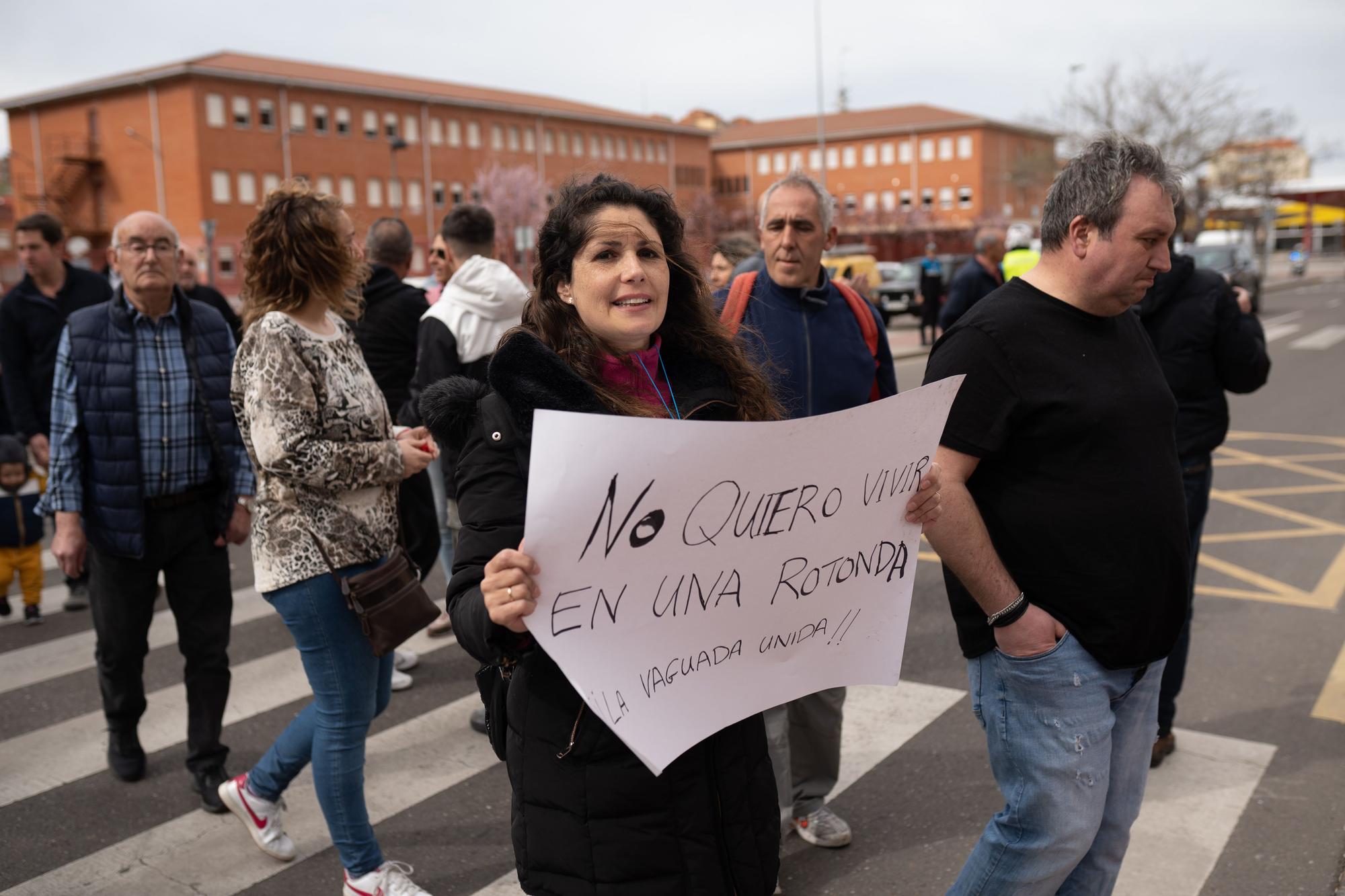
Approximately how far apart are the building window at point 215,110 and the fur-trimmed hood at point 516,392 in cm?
5989

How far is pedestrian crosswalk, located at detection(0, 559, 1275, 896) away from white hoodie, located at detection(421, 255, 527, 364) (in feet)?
5.24

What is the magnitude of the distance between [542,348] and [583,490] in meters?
0.31

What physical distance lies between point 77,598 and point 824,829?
16.8 ft

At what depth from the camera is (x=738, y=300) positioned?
355 centimetres

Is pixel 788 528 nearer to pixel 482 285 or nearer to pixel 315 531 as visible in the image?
pixel 315 531

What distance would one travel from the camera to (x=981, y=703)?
249cm

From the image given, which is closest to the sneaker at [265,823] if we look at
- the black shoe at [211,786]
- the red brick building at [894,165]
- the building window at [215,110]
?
the black shoe at [211,786]

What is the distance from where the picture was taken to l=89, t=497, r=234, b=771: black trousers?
13.0ft

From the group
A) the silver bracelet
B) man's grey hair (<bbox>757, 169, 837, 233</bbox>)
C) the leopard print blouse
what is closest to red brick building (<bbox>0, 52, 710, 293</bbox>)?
man's grey hair (<bbox>757, 169, 837, 233</bbox>)

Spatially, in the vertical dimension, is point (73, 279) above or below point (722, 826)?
above

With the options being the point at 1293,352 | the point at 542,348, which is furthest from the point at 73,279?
the point at 1293,352

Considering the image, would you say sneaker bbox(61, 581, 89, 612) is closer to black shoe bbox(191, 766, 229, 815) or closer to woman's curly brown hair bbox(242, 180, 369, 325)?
black shoe bbox(191, 766, 229, 815)

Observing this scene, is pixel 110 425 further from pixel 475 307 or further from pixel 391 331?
pixel 391 331

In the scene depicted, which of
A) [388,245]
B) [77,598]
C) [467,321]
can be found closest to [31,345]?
[77,598]
